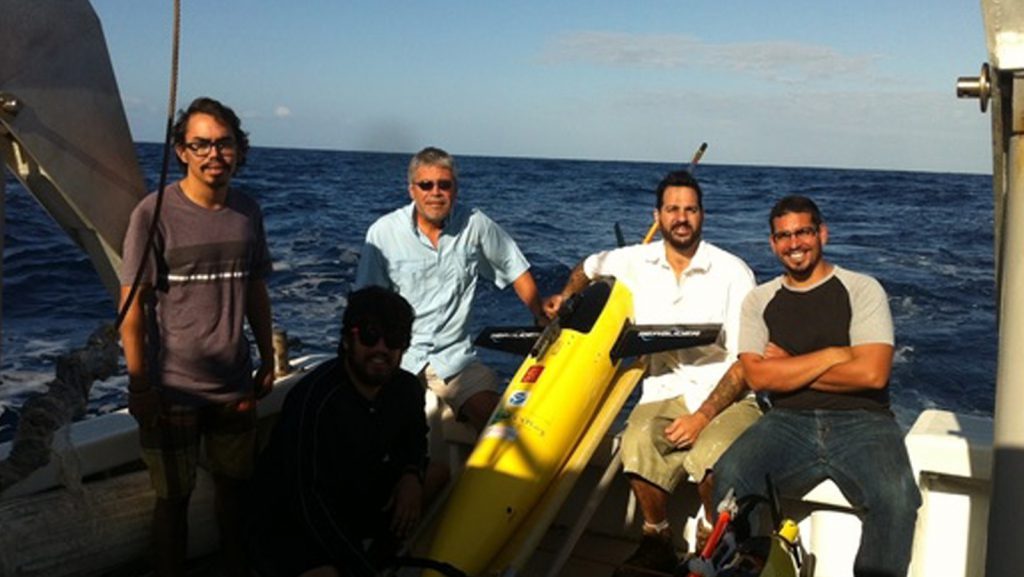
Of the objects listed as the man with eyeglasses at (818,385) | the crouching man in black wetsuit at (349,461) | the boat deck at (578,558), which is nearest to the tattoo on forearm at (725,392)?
the man with eyeglasses at (818,385)

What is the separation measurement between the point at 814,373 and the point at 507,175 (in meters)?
48.2

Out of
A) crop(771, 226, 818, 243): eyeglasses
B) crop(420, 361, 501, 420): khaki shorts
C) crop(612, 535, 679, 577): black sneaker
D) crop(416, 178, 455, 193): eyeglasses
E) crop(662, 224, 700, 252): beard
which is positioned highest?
crop(416, 178, 455, 193): eyeglasses

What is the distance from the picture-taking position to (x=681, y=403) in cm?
429

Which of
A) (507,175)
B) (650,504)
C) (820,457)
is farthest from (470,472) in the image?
(507,175)

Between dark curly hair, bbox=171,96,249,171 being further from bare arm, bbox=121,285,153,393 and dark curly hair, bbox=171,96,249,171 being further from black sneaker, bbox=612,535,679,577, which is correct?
black sneaker, bbox=612,535,679,577

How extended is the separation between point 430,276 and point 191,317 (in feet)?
3.90

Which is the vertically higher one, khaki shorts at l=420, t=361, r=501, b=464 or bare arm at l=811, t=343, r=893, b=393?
bare arm at l=811, t=343, r=893, b=393

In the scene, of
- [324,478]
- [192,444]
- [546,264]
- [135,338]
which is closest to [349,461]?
[324,478]

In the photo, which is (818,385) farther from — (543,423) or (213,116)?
(213,116)

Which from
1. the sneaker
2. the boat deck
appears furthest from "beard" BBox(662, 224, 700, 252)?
the boat deck

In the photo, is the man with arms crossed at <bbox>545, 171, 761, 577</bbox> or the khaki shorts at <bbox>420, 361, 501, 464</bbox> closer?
the man with arms crossed at <bbox>545, 171, 761, 577</bbox>

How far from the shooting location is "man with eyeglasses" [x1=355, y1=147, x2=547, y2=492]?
174 inches

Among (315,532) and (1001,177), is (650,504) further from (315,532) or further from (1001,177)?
(1001,177)

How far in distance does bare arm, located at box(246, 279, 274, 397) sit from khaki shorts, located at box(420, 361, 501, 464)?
76 centimetres
